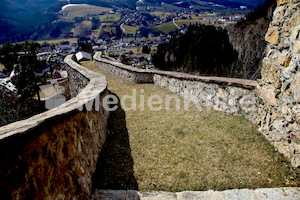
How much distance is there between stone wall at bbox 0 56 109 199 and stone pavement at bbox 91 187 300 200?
0.35 metres

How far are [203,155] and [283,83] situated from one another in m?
1.88

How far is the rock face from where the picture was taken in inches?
114

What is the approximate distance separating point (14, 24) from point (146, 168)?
221085 mm

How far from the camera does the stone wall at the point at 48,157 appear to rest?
1.40 metres

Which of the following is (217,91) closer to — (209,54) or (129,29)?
(209,54)

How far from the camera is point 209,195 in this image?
2600mm

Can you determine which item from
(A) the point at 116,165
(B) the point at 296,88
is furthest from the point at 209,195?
(B) the point at 296,88

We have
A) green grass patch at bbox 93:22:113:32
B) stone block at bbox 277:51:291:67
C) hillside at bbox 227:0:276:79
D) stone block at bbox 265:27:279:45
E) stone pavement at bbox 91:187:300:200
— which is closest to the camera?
stone pavement at bbox 91:187:300:200

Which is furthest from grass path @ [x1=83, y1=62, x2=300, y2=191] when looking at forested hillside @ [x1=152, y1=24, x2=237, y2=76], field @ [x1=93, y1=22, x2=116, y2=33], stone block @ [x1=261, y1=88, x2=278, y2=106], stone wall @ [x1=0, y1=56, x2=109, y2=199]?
field @ [x1=93, y1=22, x2=116, y2=33]

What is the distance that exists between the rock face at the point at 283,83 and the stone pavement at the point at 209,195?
650 mm

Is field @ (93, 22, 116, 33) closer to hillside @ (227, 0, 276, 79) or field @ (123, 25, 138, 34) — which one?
field @ (123, 25, 138, 34)

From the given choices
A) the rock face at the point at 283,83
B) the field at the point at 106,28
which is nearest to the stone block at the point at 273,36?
the rock face at the point at 283,83

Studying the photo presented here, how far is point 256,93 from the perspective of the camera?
4129 mm

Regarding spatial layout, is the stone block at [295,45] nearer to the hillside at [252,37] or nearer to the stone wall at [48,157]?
the stone wall at [48,157]
